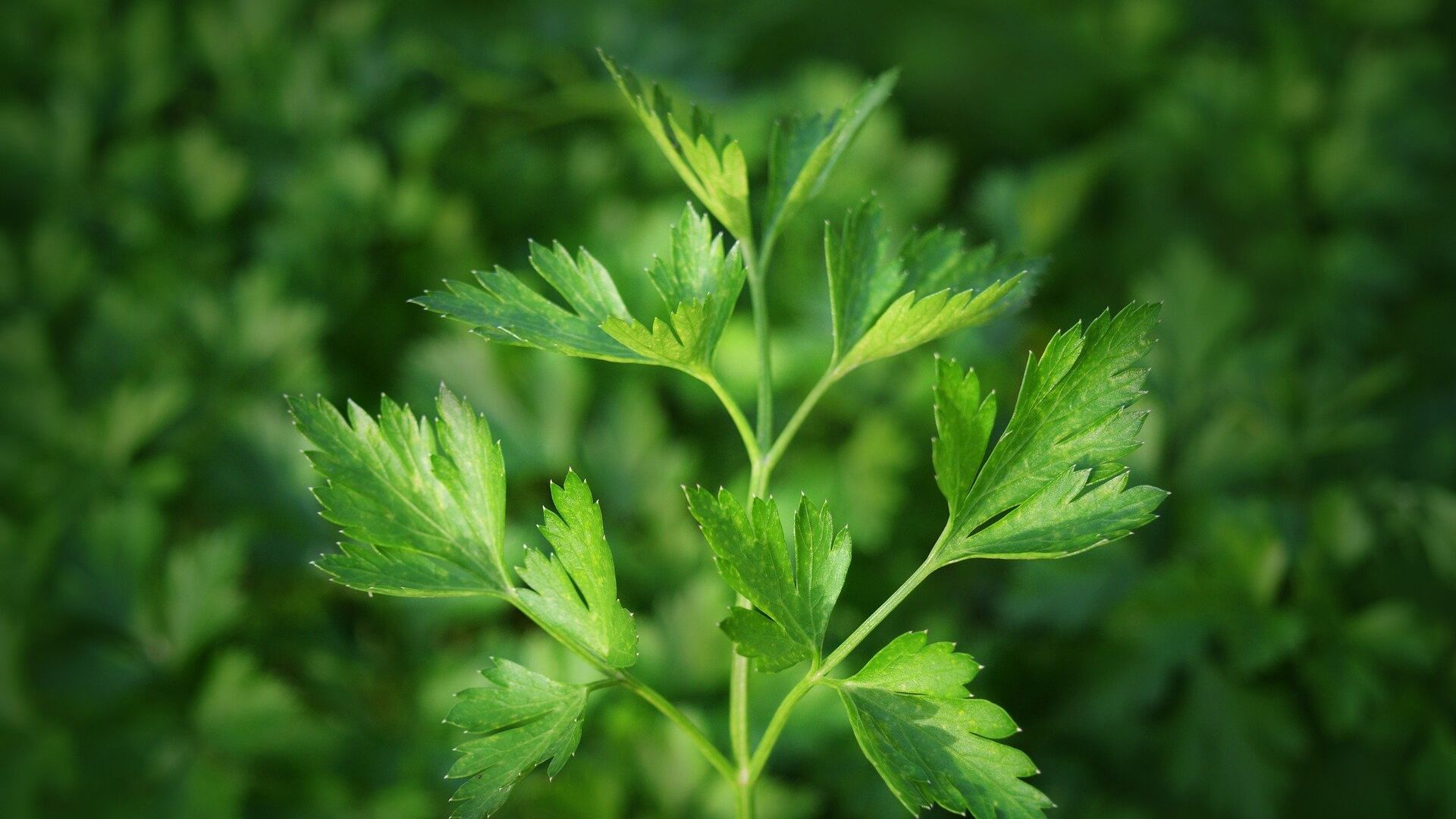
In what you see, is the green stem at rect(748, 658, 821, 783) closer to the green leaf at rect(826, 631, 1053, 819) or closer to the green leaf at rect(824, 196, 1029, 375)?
the green leaf at rect(826, 631, 1053, 819)

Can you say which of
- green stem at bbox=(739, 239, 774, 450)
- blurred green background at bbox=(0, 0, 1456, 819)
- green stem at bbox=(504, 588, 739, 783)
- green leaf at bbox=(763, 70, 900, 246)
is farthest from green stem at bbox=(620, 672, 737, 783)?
blurred green background at bbox=(0, 0, 1456, 819)

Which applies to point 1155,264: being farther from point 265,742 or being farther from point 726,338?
point 265,742

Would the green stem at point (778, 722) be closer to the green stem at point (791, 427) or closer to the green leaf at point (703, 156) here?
the green stem at point (791, 427)

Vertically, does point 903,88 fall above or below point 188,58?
below

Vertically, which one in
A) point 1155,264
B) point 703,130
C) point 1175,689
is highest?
point 703,130

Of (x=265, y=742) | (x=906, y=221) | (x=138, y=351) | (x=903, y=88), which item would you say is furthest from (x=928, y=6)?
(x=265, y=742)
